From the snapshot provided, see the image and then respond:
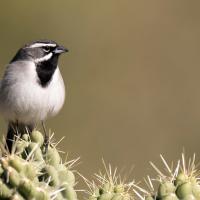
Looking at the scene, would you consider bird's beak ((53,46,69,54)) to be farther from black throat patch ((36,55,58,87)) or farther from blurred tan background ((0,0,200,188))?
blurred tan background ((0,0,200,188))

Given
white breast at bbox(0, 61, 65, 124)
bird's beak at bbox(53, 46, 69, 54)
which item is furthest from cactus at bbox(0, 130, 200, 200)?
bird's beak at bbox(53, 46, 69, 54)

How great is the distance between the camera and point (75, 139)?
535 inches

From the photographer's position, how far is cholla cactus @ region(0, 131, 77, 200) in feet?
15.7

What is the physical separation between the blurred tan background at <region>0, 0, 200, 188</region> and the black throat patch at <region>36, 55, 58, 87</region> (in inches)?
178

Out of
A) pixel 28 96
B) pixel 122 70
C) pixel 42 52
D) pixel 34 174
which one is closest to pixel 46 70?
pixel 42 52

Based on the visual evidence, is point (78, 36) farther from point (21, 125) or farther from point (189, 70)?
point (21, 125)

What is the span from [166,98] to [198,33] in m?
1.43

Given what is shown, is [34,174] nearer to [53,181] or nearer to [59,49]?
[53,181]

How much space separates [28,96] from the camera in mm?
7973

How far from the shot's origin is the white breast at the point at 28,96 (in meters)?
7.99

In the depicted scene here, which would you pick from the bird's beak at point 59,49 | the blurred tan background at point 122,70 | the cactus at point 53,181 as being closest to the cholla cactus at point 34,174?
the cactus at point 53,181

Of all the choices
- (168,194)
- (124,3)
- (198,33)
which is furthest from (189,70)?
(168,194)

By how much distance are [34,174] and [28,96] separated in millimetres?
3117

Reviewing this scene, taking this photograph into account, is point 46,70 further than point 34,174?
Yes
